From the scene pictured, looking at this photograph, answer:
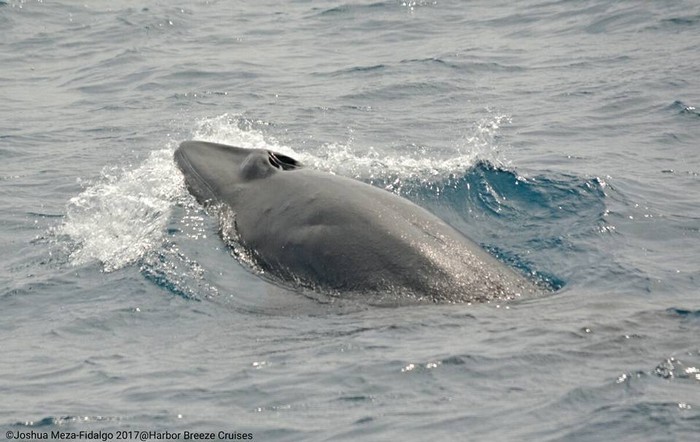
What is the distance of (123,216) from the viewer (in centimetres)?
1505

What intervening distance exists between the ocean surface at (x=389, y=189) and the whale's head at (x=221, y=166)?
1.17 ft

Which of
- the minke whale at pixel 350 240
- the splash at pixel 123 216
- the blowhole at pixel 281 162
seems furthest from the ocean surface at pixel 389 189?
the blowhole at pixel 281 162

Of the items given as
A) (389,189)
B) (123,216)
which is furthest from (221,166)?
(389,189)

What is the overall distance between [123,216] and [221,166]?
1.86 meters

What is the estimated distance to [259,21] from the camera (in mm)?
31109

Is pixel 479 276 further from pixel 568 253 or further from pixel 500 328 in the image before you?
pixel 568 253

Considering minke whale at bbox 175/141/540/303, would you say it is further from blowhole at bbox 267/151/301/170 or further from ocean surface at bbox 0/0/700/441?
ocean surface at bbox 0/0/700/441

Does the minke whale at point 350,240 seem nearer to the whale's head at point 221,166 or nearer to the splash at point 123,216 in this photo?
the whale's head at point 221,166

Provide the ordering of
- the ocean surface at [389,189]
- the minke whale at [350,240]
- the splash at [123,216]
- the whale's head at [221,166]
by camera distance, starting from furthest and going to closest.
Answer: the splash at [123,216] → the whale's head at [221,166] → the minke whale at [350,240] → the ocean surface at [389,189]

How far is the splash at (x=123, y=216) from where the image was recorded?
553 inches

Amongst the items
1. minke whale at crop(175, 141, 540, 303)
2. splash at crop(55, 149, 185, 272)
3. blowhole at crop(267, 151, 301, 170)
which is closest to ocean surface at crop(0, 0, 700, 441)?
splash at crop(55, 149, 185, 272)

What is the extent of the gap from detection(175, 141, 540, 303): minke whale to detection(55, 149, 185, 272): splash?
1.31 meters

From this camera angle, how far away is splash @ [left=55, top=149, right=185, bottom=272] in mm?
14039

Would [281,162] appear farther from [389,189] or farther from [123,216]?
[123,216]
